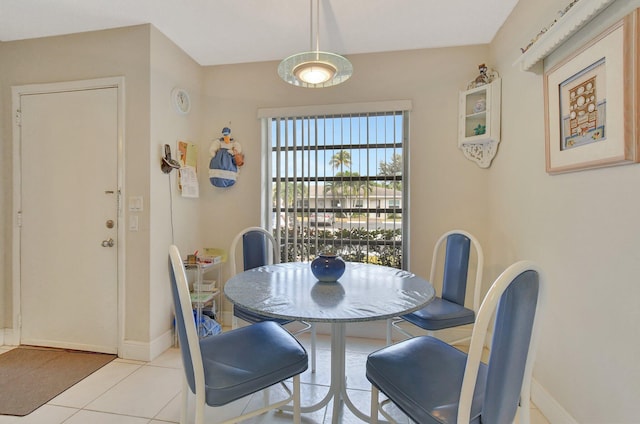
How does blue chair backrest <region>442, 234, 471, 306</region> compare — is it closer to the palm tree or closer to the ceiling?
the palm tree

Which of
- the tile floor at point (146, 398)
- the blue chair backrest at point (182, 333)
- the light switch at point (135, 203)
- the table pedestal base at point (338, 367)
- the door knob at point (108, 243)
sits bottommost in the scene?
the tile floor at point (146, 398)

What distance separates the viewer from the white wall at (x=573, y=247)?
1.15 metres

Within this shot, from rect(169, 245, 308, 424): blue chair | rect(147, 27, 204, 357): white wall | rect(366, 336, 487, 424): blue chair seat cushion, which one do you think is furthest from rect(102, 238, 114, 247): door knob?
rect(366, 336, 487, 424): blue chair seat cushion

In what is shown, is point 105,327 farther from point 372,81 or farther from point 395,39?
point 395,39

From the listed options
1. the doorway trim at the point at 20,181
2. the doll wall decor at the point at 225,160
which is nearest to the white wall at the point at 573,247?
the doll wall decor at the point at 225,160

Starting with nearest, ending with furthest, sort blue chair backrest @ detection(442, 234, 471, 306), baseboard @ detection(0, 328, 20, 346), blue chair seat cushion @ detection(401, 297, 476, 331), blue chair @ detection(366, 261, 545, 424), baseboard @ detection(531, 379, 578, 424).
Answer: blue chair @ detection(366, 261, 545, 424) → baseboard @ detection(531, 379, 578, 424) → blue chair seat cushion @ detection(401, 297, 476, 331) → blue chair backrest @ detection(442, 234, 471, 306) → baseboard @ detection(0, 328, 20, 346)

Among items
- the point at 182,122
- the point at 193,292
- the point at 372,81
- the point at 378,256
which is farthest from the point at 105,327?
the point at 372,81

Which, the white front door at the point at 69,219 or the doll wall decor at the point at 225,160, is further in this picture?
the doll wall decor at the point at 225,160

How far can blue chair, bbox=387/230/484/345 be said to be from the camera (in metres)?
1.76

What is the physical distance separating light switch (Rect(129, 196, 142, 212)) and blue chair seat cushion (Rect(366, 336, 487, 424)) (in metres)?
1.95

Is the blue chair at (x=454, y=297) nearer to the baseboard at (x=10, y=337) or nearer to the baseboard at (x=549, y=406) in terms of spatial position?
the baseboard at (x=549, y=406)

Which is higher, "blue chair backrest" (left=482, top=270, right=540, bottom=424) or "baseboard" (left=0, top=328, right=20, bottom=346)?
"blue chair backrest" (left=482, top=270, right=540, bottom=424)

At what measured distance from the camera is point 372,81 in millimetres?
2617

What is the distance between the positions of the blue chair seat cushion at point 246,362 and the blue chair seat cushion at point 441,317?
79 centimetres
